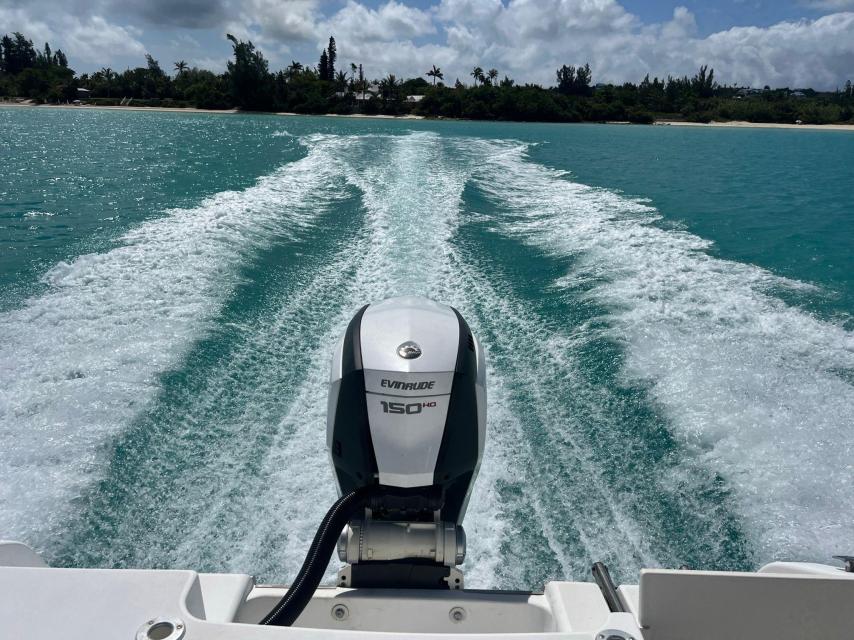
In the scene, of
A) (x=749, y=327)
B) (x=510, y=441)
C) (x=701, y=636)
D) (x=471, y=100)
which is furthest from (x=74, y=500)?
(x=471, y=100)

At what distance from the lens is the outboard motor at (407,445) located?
1.36 m

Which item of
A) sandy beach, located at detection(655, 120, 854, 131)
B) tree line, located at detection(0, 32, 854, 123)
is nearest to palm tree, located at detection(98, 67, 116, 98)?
tree line, located at detection(0, 32, 854, 123)

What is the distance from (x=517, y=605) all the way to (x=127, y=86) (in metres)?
63.3

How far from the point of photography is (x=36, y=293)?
Result: 4.05 metres

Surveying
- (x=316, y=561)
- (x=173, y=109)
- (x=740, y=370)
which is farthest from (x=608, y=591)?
(x=173, y=109)

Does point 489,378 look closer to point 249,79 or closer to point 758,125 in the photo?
point 249,79

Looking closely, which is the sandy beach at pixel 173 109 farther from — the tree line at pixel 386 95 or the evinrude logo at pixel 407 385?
the evinrude logo at pixel 407 385

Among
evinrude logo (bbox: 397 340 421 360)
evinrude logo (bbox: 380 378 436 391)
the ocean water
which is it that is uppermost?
evinrude logo (bbox: 397 340 421 360)

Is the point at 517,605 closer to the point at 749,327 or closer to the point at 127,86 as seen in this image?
the point at 749,327

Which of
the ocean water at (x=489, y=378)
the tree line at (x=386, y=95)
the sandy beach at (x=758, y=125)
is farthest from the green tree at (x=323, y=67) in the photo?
the ocean water at (x=489, y=378)

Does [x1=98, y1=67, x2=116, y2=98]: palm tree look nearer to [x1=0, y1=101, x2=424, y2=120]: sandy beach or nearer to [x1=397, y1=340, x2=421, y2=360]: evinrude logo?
[x1=0, y1=101, x2=424, y2=120]: sandy beach

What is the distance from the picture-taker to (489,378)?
329 cm

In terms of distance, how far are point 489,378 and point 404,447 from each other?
1.84 meters

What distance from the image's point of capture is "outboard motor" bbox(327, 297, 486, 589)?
1364mm
